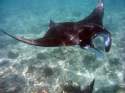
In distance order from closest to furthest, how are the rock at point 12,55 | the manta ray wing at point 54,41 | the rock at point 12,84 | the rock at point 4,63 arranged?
the manta ray wing at point 54,41 < the rock at point 12,84 < the rock at point 4,63 < the rock at point 12,55

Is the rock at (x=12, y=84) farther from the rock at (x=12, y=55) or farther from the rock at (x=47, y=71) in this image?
the rock at (x=12, y=55)

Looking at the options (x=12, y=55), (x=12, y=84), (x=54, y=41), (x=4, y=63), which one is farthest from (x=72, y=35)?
(x=12, y=55)

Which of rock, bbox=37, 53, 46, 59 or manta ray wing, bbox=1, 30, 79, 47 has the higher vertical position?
manta ray wing, bbox=1, 30, 79, 47

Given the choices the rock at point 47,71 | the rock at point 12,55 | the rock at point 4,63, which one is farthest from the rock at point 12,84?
the rock at point 12,55

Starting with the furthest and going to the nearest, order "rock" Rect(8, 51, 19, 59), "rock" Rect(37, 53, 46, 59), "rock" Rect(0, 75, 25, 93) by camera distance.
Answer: "rock" Rect(8, 51, 19, 59)
"rock" Rect(37, 53, 46, 59)
"rock" Rect(0, 75, 25, 93)

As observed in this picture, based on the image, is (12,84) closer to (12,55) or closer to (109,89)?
(12,55)

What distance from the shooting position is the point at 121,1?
3697cm

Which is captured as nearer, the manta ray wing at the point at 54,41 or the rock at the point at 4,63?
the manta ray wing at the point at 54,41

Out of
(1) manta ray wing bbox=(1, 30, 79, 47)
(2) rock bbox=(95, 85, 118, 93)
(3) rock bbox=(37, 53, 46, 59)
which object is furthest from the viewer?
(3) rock bbox=(37, 53, 46, 59)

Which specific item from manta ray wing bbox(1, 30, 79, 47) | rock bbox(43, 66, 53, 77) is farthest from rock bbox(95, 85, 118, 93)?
manta ray wing bbox(1, 30, 79, 47)

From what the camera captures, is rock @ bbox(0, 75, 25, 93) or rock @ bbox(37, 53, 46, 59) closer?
rock @ bbox(0, 75, 25, 93)

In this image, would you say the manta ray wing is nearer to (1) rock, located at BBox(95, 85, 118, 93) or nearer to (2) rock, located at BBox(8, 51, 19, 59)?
(1) rock, located at BBox(95, 85, 118, 93)

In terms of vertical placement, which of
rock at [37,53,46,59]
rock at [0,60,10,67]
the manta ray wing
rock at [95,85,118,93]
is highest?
the manta ray wing

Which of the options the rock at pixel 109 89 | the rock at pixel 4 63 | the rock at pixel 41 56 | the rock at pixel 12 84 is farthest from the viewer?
the rock at pixel 41 56
